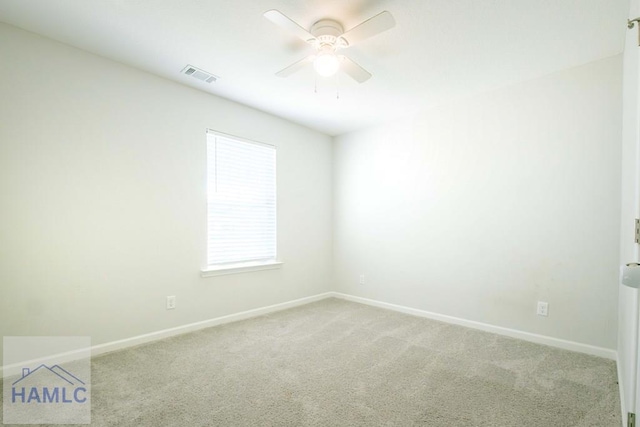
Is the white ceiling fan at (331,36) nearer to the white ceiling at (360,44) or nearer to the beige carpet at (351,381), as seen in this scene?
the white ceiling at (360,44)

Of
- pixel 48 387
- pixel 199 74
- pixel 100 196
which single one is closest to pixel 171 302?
pixel 48 387

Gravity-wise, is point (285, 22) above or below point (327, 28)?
below

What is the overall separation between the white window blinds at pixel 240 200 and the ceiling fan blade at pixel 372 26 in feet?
6.39

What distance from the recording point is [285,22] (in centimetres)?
188

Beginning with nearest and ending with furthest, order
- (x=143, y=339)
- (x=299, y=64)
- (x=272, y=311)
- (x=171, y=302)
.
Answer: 1. (x=299, y=64)
2. (x=143, y=339)
3. (x=171, y=302)
4. (x=272, y=311)

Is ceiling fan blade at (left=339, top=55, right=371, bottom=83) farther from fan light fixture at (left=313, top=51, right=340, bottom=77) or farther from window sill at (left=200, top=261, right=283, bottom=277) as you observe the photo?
window sill at (left=200, top=261, right=283, bottom=277)

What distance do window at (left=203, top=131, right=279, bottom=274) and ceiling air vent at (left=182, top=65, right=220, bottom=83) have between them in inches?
22.3

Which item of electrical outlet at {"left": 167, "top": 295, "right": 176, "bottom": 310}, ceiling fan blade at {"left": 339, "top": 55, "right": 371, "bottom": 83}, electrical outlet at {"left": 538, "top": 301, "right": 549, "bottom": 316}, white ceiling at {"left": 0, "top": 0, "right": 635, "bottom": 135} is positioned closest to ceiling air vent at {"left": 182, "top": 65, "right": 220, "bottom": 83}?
white ceiling at {"left": 0, "top": 0, "right": 635, "bottom": 135}

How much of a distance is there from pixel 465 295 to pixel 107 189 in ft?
12.2

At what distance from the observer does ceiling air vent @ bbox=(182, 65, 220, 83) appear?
2805 millimetres

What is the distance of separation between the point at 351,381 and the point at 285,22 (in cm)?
242

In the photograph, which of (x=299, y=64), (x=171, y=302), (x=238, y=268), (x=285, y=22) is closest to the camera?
(x=285, y=22)

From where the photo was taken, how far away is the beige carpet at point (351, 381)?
70.4 inches

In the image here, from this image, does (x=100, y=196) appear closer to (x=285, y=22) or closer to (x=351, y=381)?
(x=285, y=22)
